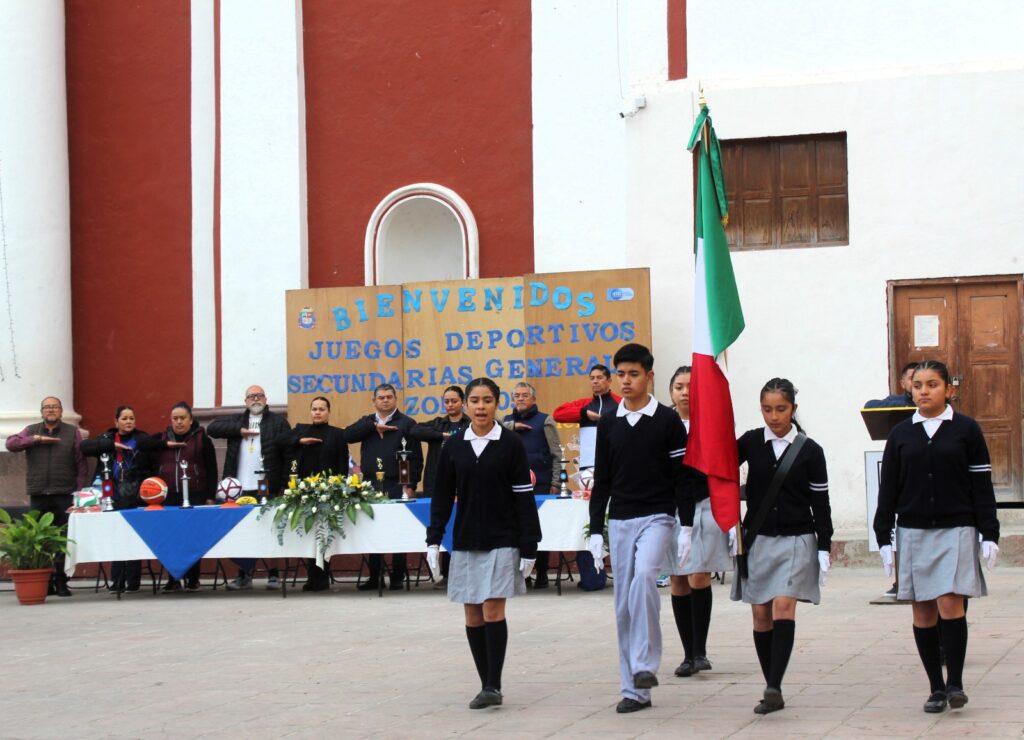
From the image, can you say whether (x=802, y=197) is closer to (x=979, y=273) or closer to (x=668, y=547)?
(x=979, y=273)

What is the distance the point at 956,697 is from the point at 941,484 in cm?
102

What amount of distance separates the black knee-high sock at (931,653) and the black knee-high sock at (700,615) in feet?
5.18

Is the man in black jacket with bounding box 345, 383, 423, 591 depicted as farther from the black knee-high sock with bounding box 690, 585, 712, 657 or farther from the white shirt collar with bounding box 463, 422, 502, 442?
the white shirt collar with bounding box 463, 422, 502, 442

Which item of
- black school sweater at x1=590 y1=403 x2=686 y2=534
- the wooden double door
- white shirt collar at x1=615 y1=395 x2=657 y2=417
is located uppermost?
the wooden double door

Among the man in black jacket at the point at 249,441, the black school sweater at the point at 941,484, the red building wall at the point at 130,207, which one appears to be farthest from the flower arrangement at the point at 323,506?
the black school sweater at the point at 941,484

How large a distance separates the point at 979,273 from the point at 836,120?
2.13 metres

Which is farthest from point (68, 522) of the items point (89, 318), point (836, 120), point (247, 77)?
point (836, 120)

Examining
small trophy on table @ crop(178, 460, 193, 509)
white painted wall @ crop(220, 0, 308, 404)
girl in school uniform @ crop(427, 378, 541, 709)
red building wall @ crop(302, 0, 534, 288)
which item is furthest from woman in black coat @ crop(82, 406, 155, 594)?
girl in school uniform @ crop(427, 378, 541, 709)

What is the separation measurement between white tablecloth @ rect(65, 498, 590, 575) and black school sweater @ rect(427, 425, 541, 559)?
4.90 m

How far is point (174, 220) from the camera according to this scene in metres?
18.4

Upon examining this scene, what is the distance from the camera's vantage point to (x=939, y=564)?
301 inches

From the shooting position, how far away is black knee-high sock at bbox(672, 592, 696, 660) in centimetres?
908

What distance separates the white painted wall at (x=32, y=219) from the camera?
17.9m

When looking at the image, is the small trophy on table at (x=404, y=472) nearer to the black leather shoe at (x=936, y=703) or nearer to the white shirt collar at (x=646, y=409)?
the white shirt collar at (x=646, y=409)
